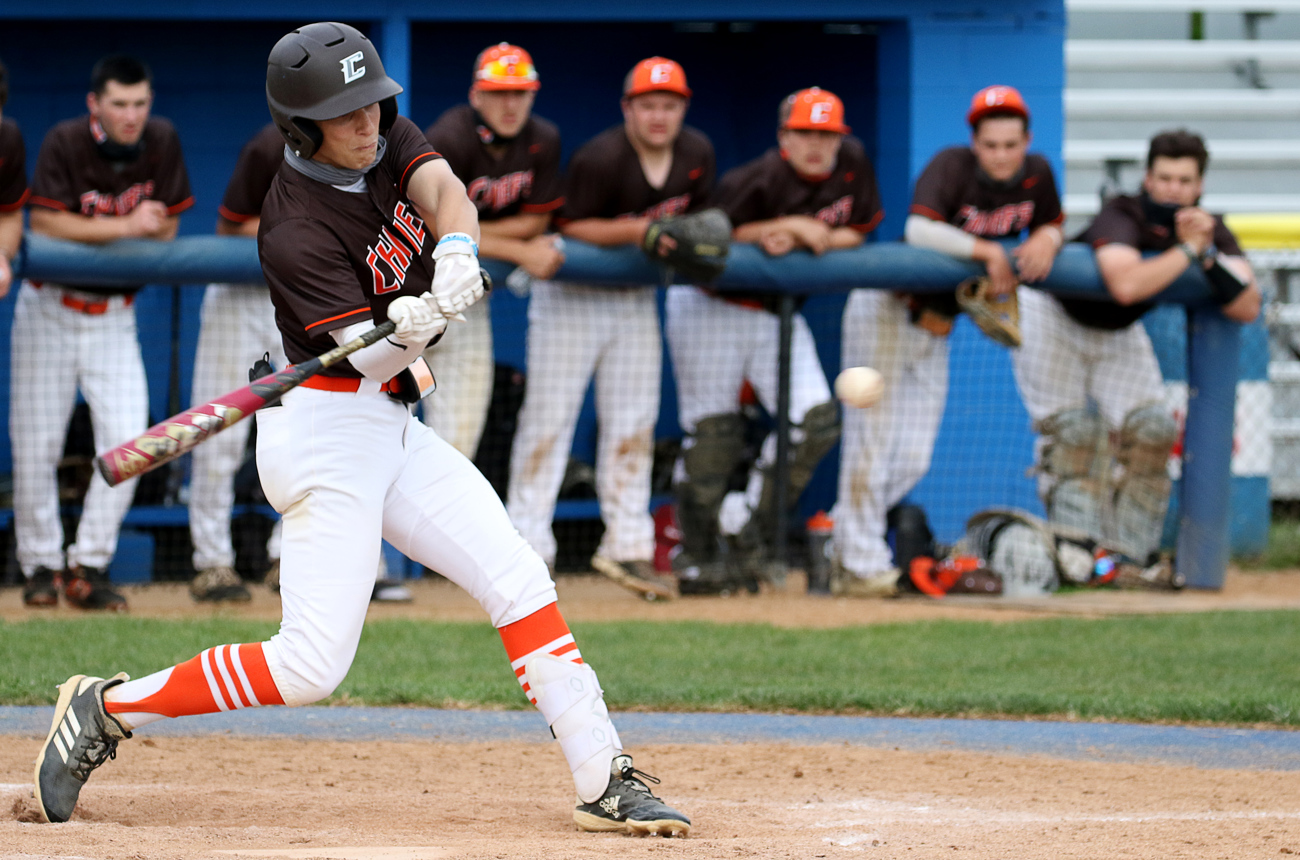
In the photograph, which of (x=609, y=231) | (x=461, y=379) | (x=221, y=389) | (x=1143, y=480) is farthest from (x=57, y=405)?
(x=1143, y=480)

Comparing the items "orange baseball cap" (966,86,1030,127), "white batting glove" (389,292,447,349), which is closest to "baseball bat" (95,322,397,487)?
"white batting glove" (389,292,447,349)

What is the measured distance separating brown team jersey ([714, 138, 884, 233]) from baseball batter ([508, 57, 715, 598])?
25 cm

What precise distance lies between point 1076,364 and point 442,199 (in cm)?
492

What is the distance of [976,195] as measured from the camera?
24.0 ft

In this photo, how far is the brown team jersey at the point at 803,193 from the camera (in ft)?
23.9

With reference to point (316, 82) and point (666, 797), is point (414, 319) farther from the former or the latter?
point (666, 797)

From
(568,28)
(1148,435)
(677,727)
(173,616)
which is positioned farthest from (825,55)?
(677,727)

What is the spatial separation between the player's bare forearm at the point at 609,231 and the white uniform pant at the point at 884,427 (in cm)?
124

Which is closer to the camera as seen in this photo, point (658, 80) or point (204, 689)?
point (204, 689)

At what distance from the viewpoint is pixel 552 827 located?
11.6ft

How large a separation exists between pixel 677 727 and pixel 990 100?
370 centimetres

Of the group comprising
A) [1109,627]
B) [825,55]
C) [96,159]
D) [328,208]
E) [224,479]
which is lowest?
[1109,627]

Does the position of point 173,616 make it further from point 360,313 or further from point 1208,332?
point 1208,332

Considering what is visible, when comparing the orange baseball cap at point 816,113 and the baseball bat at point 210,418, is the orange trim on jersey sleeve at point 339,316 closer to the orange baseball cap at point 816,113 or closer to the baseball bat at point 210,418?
the baseball bat at point 210,418
